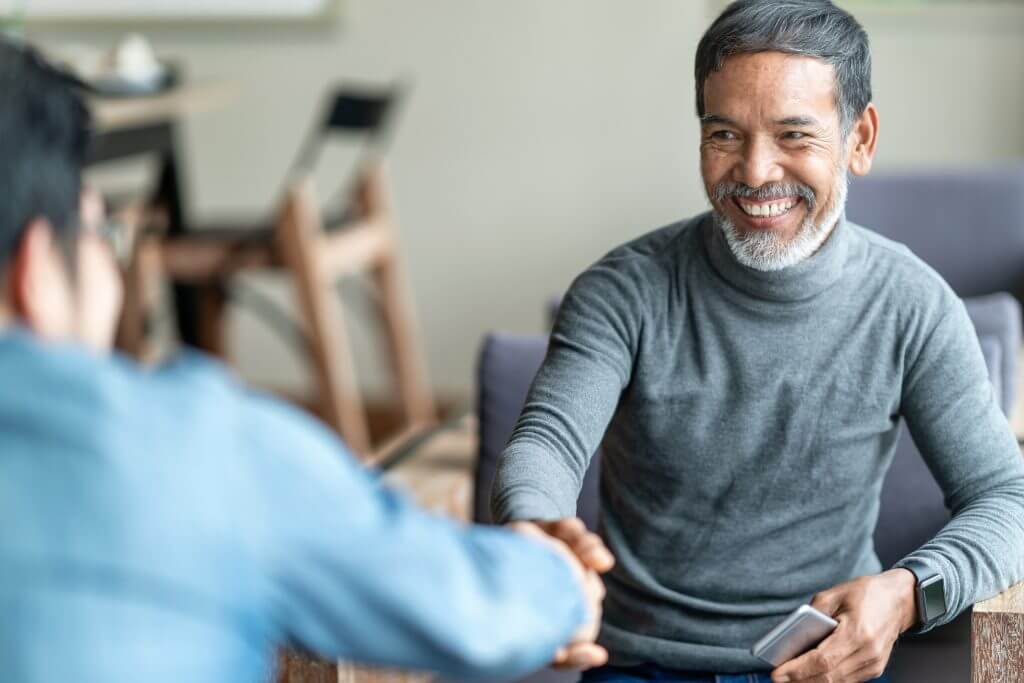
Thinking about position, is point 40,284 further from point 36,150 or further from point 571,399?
point 571,399

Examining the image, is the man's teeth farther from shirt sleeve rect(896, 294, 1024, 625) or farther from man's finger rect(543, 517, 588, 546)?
man's finger rect(543, 517, 588, 546)

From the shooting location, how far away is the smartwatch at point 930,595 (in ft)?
4.42

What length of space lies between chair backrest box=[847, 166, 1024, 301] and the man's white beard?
1.37 metres

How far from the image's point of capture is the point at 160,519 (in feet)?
2.49

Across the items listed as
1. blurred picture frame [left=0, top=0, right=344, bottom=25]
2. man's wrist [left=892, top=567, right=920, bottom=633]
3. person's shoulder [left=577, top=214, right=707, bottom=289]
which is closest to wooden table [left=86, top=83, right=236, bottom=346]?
blurred picture frame [left=0, top=0, right=344, bottom=25]

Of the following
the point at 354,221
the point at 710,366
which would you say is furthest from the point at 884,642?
the point at 354,221

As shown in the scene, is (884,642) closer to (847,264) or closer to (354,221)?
(847,264)

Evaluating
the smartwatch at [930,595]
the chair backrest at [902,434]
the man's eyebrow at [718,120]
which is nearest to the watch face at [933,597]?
the smartwatch at [930,595]

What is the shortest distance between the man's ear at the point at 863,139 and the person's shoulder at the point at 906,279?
0.08 m

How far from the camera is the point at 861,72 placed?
1.49 m

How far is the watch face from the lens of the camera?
1.35m

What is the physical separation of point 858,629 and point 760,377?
0.93 feet

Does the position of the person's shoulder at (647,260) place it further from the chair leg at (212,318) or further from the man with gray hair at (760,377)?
the chair leg at (212,318)

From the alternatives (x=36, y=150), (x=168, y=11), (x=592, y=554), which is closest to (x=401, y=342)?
(x=168, y=11)
